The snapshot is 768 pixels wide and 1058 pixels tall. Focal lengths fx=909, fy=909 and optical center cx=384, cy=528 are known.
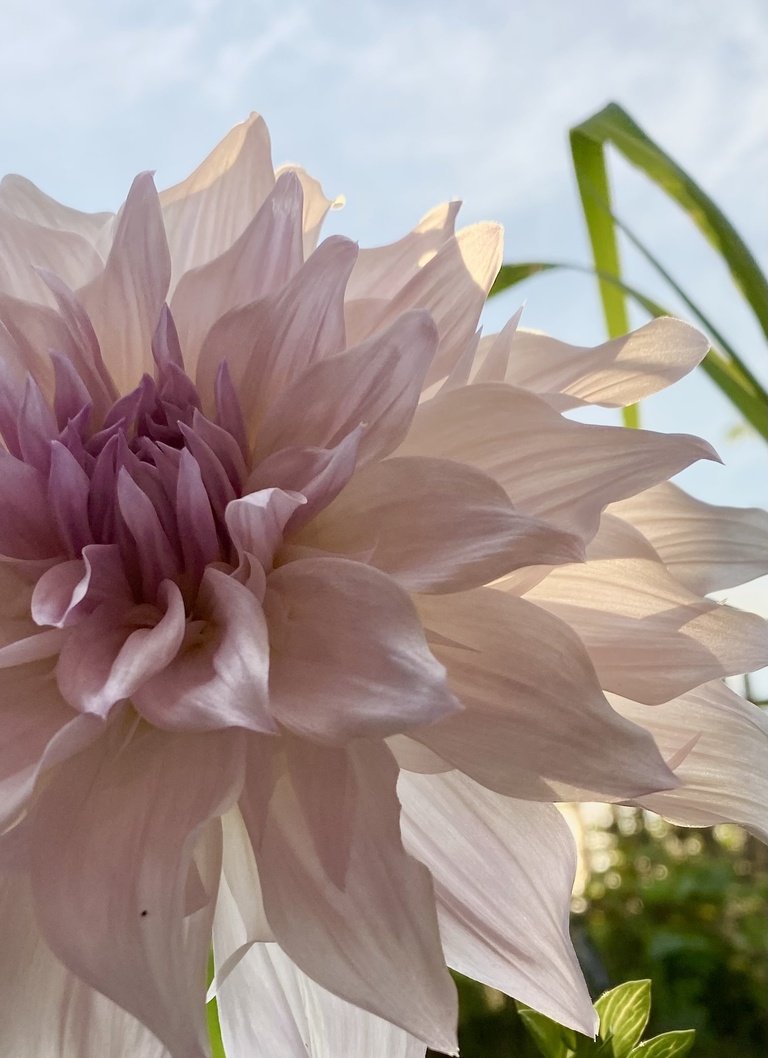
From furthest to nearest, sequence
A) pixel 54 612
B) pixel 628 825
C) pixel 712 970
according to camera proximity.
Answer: pixel 628 825
pixel 712 970
pixel 54 612

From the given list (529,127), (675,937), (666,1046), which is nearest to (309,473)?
(666,1046)

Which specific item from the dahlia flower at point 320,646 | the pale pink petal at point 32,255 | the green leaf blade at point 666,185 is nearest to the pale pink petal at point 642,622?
the dahlia flower at point 320,646

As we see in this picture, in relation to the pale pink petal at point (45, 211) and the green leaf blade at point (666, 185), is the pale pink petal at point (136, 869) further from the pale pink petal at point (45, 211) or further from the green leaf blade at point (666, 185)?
the green leaf blade at point (666, 185)

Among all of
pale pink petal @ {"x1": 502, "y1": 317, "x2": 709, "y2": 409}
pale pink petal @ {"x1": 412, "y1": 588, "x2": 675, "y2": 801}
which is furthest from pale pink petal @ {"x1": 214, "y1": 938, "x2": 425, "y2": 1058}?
pale pink petal @ {"x1": 502, "y1": 317, "x2": 709, "y2": 409}

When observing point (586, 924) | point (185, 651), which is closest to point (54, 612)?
point (185, 651)

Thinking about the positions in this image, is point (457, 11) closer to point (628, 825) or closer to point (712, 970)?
point (628, 825)

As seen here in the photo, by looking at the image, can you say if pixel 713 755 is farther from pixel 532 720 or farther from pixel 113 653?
pixel 113 653
